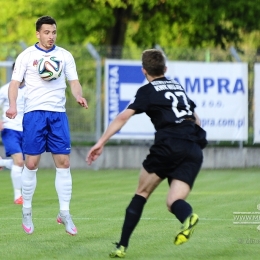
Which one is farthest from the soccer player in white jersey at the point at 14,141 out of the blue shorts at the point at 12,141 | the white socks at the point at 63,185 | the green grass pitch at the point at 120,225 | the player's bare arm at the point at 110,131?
the player's bare arm at the point at 110,131

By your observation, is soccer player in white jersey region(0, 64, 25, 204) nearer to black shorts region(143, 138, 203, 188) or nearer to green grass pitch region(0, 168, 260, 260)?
green grass pitch region(0, 168, 260, 260)

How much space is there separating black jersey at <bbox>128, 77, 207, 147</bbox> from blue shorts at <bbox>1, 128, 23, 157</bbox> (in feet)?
19.9

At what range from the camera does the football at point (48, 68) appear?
972 cm

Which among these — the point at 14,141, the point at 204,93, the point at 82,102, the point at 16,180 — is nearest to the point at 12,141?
the point at 14,141

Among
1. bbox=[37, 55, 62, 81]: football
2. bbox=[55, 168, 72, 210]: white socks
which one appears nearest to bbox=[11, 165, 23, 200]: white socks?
bbox=[55, 168, 72, 210]: white socks

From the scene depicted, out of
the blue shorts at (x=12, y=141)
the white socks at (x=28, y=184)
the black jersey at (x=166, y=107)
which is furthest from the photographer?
the blue shorts at (x=12, y=141)

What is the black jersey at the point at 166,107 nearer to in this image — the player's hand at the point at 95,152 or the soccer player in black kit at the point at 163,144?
the soccer player in black kit at the point at 163,144

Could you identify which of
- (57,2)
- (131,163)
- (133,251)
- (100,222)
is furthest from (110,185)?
(57,2)

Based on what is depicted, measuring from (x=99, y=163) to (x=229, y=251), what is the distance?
13.1 metres

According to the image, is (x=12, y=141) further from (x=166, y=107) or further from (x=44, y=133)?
(x=166, y=107)

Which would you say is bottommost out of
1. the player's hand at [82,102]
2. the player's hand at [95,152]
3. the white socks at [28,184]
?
the white socks at [28,184]

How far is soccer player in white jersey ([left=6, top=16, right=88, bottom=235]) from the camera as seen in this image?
9.72 metres

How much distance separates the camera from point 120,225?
35.2ft

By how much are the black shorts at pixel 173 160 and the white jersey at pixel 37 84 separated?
6.39 ft
